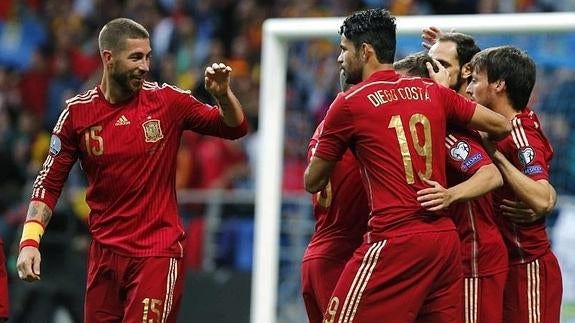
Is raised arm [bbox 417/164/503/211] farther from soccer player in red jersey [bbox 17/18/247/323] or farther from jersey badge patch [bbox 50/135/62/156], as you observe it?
jersey badge patch [bbox 50/135/62/156]

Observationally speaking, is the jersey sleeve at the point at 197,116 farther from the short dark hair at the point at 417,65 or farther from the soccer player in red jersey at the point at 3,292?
the soccer player in red jersey at the point at 3,292

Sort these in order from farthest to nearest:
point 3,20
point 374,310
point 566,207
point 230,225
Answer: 1. point 3,20
2. point 230,225
3. point 566,207
4. point 374,310

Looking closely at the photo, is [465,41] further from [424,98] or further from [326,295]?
[326,295]

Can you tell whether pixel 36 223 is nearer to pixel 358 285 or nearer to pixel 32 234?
pixel 32 234

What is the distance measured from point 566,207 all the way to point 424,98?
154 inches

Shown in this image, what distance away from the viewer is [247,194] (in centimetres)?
1261

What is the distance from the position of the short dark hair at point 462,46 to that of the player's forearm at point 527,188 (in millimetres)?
677

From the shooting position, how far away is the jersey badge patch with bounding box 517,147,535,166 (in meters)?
6.34

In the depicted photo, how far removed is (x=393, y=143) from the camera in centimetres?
591

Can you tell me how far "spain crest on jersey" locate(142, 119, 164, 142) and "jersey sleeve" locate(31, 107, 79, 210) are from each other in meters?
0.38

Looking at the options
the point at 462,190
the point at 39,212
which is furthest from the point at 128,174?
the point at 462,190

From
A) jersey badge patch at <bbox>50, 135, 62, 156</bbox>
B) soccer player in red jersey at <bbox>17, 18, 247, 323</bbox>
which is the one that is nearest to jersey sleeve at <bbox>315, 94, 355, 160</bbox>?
soccer player in red jersey at <bbox>17, 18, 247, 323</bbox>

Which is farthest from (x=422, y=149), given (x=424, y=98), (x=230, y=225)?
(x=230, y=225)

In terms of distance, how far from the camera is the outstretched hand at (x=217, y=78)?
627cm
